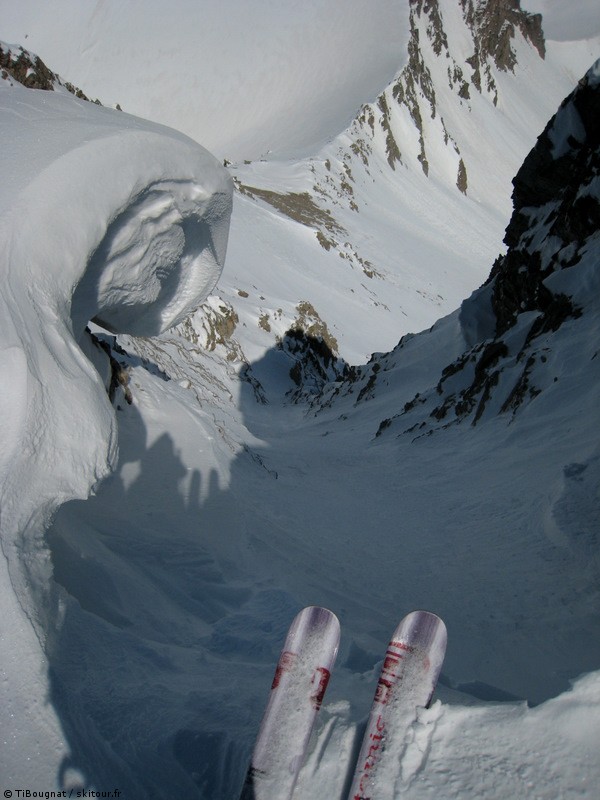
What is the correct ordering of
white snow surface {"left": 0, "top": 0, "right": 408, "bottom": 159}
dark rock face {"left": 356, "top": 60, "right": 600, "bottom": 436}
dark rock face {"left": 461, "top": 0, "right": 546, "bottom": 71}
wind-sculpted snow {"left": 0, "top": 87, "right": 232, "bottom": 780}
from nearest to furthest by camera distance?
1. wind-sculpted snow {"left": 0, "top": 87, "right": 232, "bottom": 780}
2. dark rock face {"left": 356, "top": 60, "right": 600, "bottom": 436}
3. white snow surface {"left": 0, "top": 0, "right": 408, "bottom": 159}
4. dark rock face {"left": 461, "top": 0, "right": 546, "bottom": 71}

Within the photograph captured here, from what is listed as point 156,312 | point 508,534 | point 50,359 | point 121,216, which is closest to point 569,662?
point 508,534

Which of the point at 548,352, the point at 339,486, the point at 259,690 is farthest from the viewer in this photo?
the point at 339,486

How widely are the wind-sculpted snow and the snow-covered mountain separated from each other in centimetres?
2

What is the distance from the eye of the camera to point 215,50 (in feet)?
184

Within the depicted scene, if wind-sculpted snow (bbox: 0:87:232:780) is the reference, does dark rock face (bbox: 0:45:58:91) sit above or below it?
above

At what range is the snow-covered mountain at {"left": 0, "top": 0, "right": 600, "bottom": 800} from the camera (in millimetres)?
2564

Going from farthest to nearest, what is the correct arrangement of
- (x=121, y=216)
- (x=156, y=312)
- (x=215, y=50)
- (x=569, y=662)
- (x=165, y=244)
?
1. (x=215, y=50)
2. (x=156, y=312)
3. (x=165, y=244)
4. (x=121, y=216)
5. (x=569, y=662)

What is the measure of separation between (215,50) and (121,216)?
60.3 m

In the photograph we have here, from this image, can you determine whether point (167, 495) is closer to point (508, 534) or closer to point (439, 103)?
point (508, 534)

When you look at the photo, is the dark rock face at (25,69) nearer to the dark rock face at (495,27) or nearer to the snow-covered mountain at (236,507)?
the snow-covered mountain at (236,507)

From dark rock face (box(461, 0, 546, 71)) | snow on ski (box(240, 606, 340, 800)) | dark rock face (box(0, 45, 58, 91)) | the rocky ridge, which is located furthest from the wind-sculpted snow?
dark rock face (box(461, 0, 546, 71))

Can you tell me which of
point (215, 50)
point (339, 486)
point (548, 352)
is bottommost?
point (339, 486)

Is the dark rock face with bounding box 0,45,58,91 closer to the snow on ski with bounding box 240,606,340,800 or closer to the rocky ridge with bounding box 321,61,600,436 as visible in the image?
the rocky ridge with bounding box 321,61,600,436

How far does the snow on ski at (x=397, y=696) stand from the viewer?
8.01 feet
